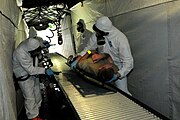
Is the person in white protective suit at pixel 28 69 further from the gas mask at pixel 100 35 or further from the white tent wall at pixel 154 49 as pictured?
the white tent wall at pixel 154 49

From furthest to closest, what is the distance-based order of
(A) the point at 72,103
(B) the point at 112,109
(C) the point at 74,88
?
(C) the point at 74,88 < (A) the point at 72,103 < (B) the point at 112,109

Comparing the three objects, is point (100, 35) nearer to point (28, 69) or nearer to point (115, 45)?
point (115, 45)

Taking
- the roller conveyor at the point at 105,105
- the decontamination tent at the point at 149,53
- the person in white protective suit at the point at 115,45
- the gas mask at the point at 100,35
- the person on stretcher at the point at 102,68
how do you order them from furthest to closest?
the gas mask at the point at 100,35 → the person in white protective suit at the point at 115,45 → the person on stretcher at the point at 102,68 → the decontamination tent at the point at 149,53 → the roller conveyor at the point at 105,105

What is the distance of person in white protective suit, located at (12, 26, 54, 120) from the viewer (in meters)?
2.78

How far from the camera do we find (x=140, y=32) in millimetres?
2412

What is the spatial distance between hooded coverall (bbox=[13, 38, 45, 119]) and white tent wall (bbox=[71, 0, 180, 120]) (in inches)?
50.5

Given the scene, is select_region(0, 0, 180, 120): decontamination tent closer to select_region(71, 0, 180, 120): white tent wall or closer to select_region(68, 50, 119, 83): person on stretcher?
select_region(71, 0, 180, 120): white tent wall

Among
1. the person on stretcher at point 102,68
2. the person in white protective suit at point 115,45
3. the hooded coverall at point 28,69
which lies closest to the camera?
the person on stretcher at point 102,68

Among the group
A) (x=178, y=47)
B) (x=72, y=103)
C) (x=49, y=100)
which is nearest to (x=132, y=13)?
(x=178, y=47)

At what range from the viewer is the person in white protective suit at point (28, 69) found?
9.11 feet

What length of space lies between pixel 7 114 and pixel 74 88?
75 cm

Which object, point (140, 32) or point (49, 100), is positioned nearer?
point (140, 32)

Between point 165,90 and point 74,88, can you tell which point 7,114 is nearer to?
point 74,88

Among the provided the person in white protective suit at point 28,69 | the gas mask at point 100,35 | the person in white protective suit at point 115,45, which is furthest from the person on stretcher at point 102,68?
the person in white protective suit at point 28,69
